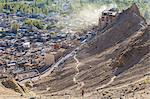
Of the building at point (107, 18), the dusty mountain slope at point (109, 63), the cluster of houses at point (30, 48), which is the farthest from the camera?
the building at point (107, 18)

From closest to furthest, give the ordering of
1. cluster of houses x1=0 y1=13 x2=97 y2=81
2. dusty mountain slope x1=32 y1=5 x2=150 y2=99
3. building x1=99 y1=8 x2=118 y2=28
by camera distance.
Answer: dusty mountain slope x1=32 y1=5 x2=150 y2=99
cluster of houses x1=0 y1=13 x2=97 y2=81
building x1=99 y1=8 x2=118 y2=28

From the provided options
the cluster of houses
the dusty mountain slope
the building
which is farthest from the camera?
the building

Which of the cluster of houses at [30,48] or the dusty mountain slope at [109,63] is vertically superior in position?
the cluster of houses at [30,48]

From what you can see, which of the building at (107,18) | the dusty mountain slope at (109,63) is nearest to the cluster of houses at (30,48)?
the building at (107,18)

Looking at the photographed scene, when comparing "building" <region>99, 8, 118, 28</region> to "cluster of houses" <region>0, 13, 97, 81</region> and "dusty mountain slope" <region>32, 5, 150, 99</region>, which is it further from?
"cluster of houses" <region>0, 13, 97, 81</region>

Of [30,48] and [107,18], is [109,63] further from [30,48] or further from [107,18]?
[30,48]

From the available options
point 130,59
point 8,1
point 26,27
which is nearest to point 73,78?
point 130,59

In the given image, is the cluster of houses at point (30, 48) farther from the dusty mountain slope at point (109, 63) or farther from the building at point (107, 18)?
the dusty mountain slope at point (109, 63)

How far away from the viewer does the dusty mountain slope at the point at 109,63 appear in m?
40.7

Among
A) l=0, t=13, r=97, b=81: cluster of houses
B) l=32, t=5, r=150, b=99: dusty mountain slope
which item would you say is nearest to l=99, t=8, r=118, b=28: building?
l=32, t=5, r=150, b=99: dusty mountain slope

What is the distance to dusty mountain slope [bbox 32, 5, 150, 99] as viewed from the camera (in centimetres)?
4069

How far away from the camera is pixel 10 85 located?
141 feet

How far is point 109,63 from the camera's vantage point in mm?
50938

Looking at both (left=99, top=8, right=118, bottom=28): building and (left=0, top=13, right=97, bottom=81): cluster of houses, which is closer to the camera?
(left=0, top=13, right=97, bottom=81): cluster of houses
